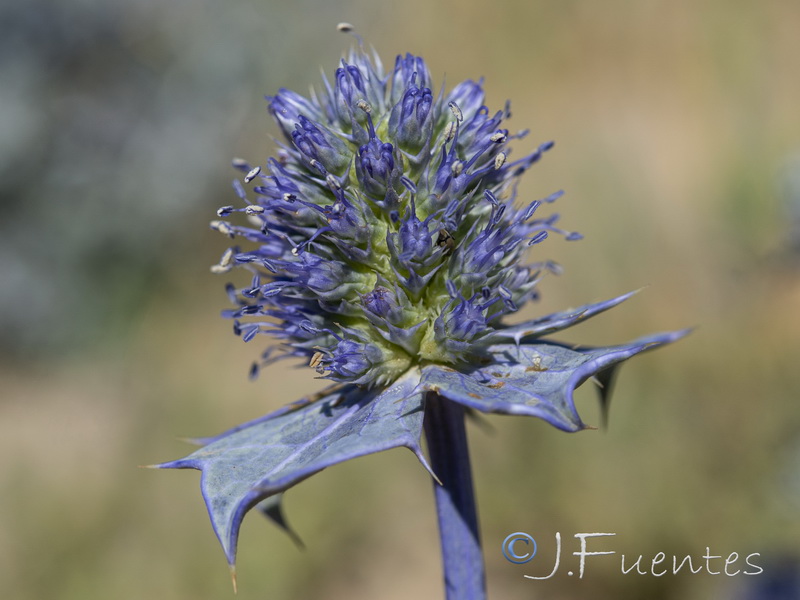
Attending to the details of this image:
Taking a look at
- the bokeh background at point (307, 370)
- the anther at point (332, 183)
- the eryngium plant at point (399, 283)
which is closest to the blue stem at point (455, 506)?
the eryngium plant at point (399, 283)

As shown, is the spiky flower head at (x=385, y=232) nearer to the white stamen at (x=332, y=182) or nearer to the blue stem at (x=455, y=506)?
the white stamen at (x=332, y=182)

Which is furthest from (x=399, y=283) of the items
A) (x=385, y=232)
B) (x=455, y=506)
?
(x=455, y=506)

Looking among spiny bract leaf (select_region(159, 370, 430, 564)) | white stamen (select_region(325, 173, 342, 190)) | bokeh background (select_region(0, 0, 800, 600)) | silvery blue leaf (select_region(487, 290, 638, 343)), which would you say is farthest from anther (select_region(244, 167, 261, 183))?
bokeh background (select_region(0, 0, 800, 600))

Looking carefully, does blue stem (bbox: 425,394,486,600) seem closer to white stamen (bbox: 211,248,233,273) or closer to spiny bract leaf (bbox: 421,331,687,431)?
spiny bract leaf (bbox: 421,331,687,431)

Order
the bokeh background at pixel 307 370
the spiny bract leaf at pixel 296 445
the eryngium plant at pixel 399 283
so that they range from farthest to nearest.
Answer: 1. the bokeh background at pixel 307 370
2. the eryngium plant at pixel 399 283
3. the spiny bract leaf at pixel 296 445

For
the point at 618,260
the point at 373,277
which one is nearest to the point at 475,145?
the point at 373,277

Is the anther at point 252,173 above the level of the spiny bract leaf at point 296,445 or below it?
above

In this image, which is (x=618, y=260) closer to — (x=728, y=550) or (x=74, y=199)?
(x=728, y=550)
